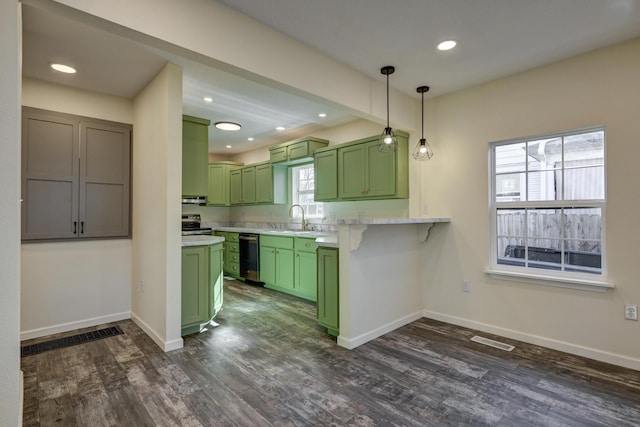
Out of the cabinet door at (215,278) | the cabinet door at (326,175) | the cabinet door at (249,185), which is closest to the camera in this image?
the cabinet door at (215,278)

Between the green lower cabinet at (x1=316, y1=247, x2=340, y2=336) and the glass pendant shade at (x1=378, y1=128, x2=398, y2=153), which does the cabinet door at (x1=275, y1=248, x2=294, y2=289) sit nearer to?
the green lower cabinet at (x1=316, y1=247, x2=340, y2=336)

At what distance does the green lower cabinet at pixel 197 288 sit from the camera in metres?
3.13

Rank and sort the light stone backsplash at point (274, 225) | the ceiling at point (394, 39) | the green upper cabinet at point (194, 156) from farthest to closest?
1. the light stone backsplash at point (274, 225)
2. the green upper cabinet at point (194, 156)
3. the ceiling at point (394, 39)

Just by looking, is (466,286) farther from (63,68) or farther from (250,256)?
(63,68)

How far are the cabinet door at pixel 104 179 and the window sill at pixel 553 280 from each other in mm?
4126

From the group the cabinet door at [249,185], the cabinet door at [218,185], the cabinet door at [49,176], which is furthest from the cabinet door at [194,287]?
the cabinet door at [218,185]

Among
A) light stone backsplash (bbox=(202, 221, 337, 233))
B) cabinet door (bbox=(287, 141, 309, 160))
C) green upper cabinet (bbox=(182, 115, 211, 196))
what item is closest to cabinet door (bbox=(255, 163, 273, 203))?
light stone backsplash (bbox=(202, 221, 337, 233))

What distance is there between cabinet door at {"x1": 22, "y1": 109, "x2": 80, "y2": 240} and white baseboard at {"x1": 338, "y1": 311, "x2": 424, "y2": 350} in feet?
9.92

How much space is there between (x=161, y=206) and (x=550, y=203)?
3659 millimetres

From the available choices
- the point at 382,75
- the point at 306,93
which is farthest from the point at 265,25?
the point at 382,75

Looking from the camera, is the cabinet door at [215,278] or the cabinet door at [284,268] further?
the cabinet door at [284,268]

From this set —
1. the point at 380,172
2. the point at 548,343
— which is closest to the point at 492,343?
the point at 548,343

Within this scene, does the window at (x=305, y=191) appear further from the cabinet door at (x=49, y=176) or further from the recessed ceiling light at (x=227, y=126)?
the cabinet door at (x=49, y=176)

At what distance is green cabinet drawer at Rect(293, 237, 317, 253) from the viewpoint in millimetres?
4465
